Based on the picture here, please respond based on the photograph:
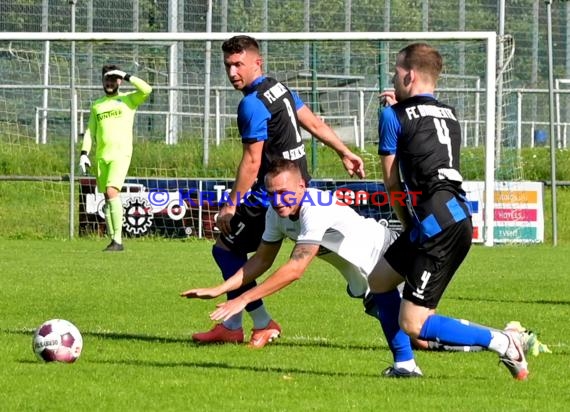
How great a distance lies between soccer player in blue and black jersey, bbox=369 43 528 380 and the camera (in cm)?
656

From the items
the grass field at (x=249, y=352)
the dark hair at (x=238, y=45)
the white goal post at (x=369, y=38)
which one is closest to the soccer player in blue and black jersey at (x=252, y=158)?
the dark hair at (x=238, y=45)

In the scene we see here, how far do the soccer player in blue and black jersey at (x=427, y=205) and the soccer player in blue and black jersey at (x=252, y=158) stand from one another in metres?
1.76

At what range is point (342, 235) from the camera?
7.43 metres

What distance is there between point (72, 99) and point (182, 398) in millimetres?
13680

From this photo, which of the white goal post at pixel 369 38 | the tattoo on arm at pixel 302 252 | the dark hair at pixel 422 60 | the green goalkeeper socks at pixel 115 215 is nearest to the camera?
the dark hair at pixel 422 60

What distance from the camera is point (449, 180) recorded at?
6625 millimetres

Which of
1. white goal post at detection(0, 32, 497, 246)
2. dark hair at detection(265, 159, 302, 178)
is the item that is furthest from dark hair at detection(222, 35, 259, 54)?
white goal post at detection(0, 32, 497, 246)

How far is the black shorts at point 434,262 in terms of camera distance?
21.5ft

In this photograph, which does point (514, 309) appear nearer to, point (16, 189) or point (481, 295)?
point (481, 295)

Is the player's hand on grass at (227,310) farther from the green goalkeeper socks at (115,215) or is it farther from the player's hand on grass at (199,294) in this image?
the green goalkeeper socks at (115,215)

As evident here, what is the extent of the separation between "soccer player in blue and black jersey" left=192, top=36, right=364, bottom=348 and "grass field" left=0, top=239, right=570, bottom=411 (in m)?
0.22

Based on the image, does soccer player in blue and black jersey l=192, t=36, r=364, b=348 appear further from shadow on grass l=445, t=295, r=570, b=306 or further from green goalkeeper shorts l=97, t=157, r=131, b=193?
green goalkeeper shorts l=97, t=157, r=131, b=193

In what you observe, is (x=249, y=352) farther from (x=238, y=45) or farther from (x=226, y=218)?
(x=238, y=45)

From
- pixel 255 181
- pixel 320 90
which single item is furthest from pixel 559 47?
pixel 255 181
